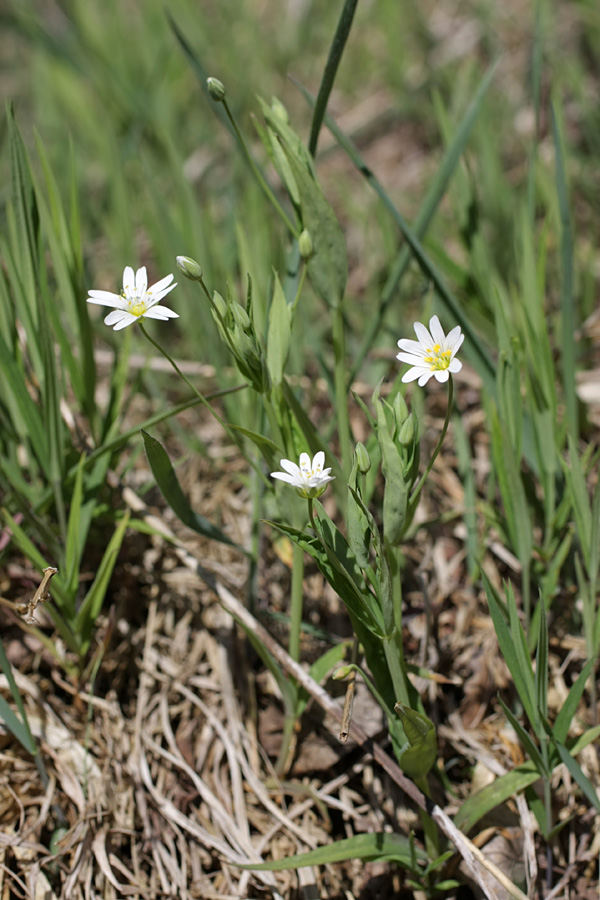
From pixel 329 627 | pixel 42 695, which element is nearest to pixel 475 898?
pixel 329 627

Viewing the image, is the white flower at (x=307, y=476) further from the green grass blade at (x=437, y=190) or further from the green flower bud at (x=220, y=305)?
the green grass blade at (x=437, y=190)

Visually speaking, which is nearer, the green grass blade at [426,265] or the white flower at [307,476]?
the white flower at [307,476]

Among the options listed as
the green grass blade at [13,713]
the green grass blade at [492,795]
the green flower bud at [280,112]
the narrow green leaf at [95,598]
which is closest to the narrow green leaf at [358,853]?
the green grass blade at [492,795]

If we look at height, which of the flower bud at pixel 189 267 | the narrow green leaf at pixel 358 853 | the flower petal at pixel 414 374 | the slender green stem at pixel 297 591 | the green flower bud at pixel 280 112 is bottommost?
the narrow green leaf at pixel 358 853

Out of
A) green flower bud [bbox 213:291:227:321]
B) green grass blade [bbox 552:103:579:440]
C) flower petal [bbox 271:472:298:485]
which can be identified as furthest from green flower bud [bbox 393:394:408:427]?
green grass blade [bbox 552:103:579:440]

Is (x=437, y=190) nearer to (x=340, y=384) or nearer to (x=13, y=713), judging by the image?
(x=340, y=384)

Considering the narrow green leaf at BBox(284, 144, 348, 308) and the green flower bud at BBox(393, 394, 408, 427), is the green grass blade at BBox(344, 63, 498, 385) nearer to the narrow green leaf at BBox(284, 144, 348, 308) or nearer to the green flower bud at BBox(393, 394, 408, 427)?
the narrow green leaf at BBox(284, 144, 348, 308)

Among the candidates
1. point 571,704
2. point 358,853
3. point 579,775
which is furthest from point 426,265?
point 358,853
